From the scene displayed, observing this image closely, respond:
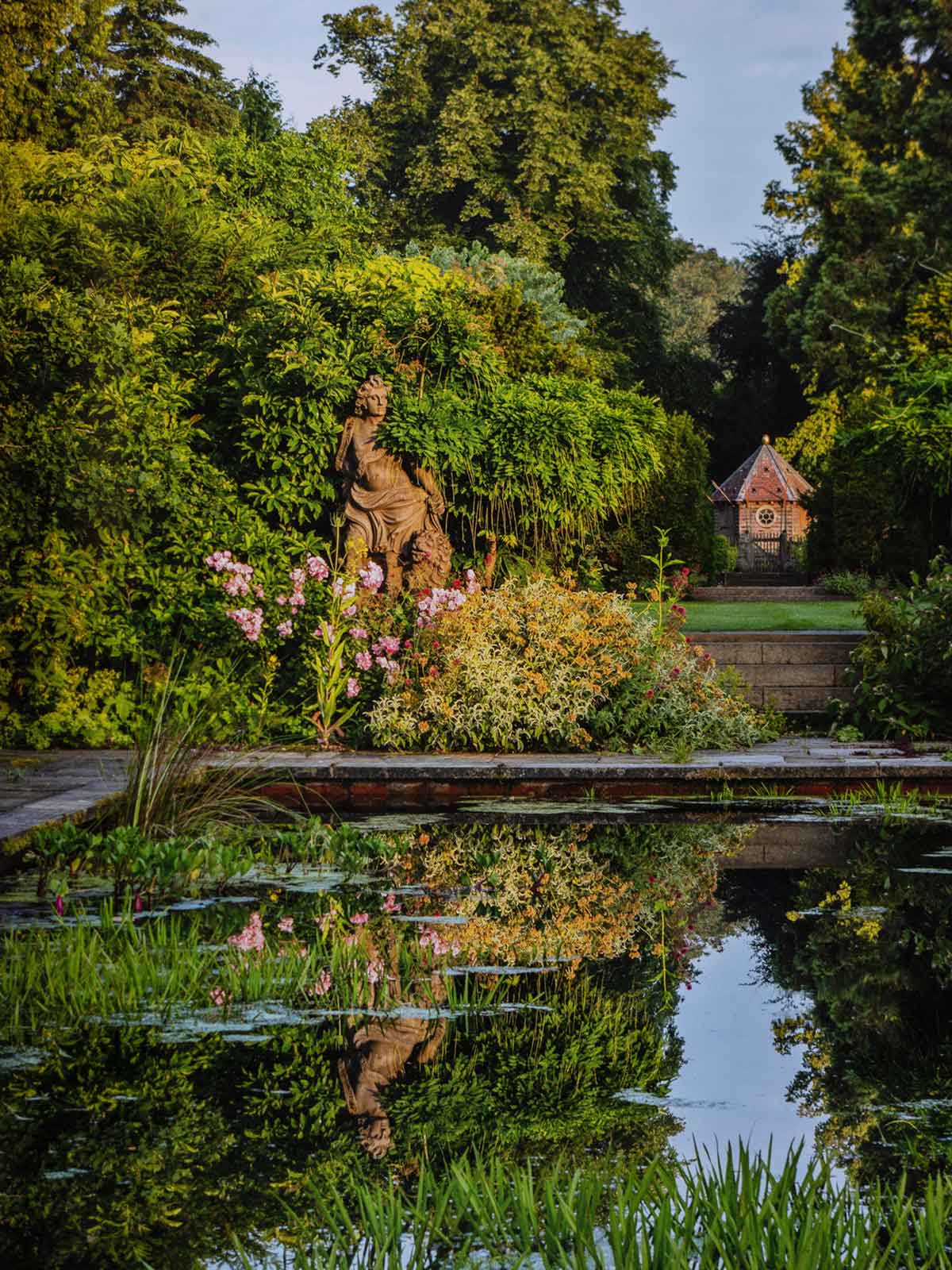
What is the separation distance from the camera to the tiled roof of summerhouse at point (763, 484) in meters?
49.8

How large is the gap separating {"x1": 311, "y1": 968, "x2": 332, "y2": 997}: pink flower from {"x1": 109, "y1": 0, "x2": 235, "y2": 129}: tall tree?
33.8 metres

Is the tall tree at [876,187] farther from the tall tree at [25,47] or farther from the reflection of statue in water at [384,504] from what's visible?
the reflection of statue in water at [384,504]

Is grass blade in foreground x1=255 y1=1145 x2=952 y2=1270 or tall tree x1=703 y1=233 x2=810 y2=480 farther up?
tall tree x1=703 y1=233 x2=810 y2=480

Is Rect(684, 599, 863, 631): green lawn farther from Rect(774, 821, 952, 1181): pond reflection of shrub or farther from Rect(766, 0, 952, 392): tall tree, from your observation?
Rect(766, 0, 952, 392): tall tree

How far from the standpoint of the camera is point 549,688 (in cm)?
1194

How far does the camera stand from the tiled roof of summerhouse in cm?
4975

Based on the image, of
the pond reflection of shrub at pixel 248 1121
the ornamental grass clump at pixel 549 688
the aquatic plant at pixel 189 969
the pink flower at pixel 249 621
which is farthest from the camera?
the pink flower at pixel 249 621

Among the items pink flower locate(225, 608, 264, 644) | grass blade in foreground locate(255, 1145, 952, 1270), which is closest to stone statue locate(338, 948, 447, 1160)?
grass blade in foreground locate(255, 1145, 952, 1270)

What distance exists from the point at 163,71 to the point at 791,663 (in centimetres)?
2854

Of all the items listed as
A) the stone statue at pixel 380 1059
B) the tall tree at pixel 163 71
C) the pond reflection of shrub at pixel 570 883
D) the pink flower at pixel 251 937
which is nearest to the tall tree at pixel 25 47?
the tall tree at pixel 163 71

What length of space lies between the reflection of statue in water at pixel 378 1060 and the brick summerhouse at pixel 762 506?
45301 millimetres

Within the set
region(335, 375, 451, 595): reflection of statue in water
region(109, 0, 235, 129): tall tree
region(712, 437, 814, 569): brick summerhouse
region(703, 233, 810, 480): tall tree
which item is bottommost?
region(335, 375, 451, 595): reflection of statue in water

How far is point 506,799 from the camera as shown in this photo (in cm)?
1045

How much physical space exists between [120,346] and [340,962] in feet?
28.0
